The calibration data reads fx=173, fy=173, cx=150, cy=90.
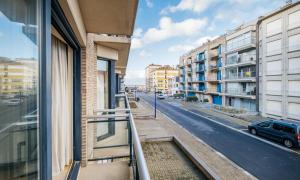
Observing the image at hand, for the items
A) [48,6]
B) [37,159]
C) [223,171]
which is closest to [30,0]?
[48,6]

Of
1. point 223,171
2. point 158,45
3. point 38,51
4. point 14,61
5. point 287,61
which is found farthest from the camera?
point 158,45

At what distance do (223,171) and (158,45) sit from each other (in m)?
23.9

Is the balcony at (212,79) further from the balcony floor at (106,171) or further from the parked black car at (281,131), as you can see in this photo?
the balcony floor at (106,171)

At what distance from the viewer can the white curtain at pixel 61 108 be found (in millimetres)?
2538

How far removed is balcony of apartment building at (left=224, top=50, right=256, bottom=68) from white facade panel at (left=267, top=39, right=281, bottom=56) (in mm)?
2450

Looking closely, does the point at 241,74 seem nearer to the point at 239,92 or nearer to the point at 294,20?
the point at 239,92

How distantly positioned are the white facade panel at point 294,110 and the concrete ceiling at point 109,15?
1947 centimetres

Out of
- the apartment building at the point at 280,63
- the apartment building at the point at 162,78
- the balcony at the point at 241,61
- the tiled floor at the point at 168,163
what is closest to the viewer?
the tiled floor at the point at 168,163

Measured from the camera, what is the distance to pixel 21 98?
3.84 feet

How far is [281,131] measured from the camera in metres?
11.8

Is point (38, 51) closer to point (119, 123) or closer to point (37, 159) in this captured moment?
point (37, 159)

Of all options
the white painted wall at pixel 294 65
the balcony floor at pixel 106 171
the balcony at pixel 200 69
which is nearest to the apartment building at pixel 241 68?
the white painted wall at pixel 294 65

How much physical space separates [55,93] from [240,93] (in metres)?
26.2

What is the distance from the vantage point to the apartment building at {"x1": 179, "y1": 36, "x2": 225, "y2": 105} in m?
30.2
